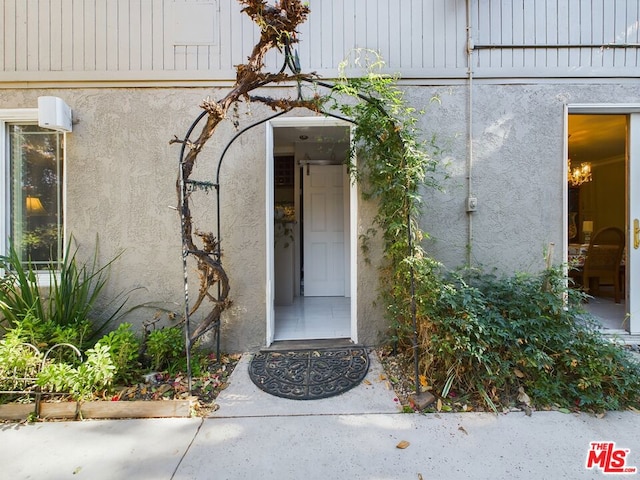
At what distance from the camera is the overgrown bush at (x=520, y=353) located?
80.0 inches

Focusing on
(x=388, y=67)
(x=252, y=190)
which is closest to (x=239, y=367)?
(x=252, y=190)

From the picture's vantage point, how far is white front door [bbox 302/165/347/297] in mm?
4688

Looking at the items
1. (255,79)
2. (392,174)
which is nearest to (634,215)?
(392,174)

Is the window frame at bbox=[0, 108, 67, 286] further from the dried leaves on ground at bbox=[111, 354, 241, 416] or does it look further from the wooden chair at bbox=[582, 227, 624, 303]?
the wooden chair at bbox=[582, 227, 624, 303]

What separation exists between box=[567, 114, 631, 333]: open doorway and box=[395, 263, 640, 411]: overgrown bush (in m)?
0.76

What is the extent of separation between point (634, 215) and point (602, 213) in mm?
5427

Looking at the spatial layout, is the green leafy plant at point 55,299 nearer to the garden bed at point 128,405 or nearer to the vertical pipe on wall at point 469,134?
the garden bed at point 128,405

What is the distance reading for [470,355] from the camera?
6.67 feet

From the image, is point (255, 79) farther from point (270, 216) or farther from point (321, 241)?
point (321, 241)

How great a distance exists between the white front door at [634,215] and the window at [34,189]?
5.75 meters

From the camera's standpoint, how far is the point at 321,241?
4.70 meters

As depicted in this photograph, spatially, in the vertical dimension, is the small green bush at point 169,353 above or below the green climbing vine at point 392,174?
below

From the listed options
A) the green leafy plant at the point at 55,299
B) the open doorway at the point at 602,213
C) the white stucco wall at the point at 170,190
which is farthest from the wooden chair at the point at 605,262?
the green leafy plant at the point at 55,299

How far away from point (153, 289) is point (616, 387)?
384 centimetres
